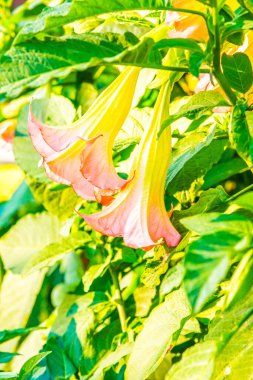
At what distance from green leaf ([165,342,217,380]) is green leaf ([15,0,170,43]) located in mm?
319

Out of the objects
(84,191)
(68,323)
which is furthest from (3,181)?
(84,191)

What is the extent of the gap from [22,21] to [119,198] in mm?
827

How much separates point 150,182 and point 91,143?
0.07 meters

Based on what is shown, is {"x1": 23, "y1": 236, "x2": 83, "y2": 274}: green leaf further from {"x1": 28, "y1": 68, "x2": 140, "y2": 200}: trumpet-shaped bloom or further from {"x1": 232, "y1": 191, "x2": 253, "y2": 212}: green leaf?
{"x1": 232, "y1": 191, "x2": 253, "y2": 212}: green leaf

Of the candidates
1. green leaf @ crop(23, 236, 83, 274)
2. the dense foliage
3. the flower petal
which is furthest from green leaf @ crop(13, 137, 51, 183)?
the flower petal

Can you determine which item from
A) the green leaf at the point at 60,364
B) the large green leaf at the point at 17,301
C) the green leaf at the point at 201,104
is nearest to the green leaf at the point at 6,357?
the green leaf at the point at 60,364

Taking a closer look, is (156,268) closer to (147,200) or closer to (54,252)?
(147,200)

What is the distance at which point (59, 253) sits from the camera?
104 centimetres

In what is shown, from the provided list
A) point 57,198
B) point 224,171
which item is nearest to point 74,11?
point 224,171

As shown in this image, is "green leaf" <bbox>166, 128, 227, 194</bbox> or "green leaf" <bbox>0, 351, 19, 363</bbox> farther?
"green leaf" <bbox>0, 351, 19, 363</bbox>

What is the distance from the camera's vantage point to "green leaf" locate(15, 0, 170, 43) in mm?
600

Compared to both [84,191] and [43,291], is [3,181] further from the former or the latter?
[84,191]

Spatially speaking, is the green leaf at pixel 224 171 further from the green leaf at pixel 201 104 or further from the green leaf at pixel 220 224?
the green leaf at pixel 220 224

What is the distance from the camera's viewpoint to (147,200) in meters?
0.72
